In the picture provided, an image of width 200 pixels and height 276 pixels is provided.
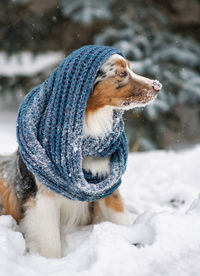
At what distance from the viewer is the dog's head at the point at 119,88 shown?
1.74 meters

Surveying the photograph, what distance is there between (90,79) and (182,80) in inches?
119

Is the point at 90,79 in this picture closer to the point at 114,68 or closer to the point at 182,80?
the point at 114,68

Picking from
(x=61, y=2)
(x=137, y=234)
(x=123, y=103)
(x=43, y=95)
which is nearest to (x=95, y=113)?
(x=123, y=103)

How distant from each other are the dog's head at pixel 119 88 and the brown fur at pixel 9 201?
0.78m

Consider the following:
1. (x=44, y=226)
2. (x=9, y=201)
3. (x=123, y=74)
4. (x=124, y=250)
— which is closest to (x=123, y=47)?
(x=123, y=74)

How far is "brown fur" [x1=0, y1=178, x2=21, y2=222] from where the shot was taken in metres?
2.06

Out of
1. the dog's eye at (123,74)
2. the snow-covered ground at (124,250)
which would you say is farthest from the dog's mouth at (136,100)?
the snow-covered ground at (124,250)

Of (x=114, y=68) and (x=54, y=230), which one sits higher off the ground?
(x=114, y=68)

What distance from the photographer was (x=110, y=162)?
6.39 ft

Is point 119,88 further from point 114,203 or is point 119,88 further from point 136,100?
point 114,203

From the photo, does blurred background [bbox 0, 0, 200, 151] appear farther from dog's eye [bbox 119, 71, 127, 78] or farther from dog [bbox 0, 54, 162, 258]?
dog's eye [bbox 119, 71, 127, 78]

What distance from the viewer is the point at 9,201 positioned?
6.78ft

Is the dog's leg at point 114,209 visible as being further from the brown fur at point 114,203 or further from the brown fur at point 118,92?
the brown fur at point 118,92

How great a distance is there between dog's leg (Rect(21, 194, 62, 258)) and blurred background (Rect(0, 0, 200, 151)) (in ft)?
7.93
